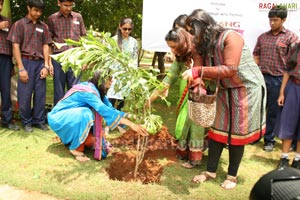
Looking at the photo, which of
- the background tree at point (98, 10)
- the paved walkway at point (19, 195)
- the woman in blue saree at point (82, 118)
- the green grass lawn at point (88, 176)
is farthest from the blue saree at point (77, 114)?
the background tree at point (98, 10)

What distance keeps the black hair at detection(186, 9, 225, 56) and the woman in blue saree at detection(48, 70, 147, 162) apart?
4.15ft

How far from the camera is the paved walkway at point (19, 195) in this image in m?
3.05

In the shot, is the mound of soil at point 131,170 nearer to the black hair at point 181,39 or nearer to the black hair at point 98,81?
the black hair at point 98,81

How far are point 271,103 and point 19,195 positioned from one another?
11.2 ft

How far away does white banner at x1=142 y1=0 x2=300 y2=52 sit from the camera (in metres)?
4.98

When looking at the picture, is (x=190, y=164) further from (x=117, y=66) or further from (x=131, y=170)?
(x=117, y=66)

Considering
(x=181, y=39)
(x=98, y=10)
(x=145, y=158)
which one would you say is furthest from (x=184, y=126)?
(x=98, y=10)

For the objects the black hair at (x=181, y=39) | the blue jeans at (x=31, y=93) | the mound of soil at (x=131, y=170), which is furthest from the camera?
the blue jeans at (x=31, y=93)

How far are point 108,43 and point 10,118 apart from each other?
265cm

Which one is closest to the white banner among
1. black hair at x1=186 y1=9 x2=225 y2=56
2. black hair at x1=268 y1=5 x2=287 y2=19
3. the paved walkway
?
black hair at x1=268 y1=5 x2=287 y2=19

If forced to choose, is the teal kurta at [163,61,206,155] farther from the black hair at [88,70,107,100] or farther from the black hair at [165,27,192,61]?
the black hair at [88,70,107,100]

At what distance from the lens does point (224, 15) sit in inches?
202

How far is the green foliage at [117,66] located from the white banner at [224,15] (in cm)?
219

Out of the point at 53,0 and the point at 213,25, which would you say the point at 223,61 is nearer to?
the point at 213,25
